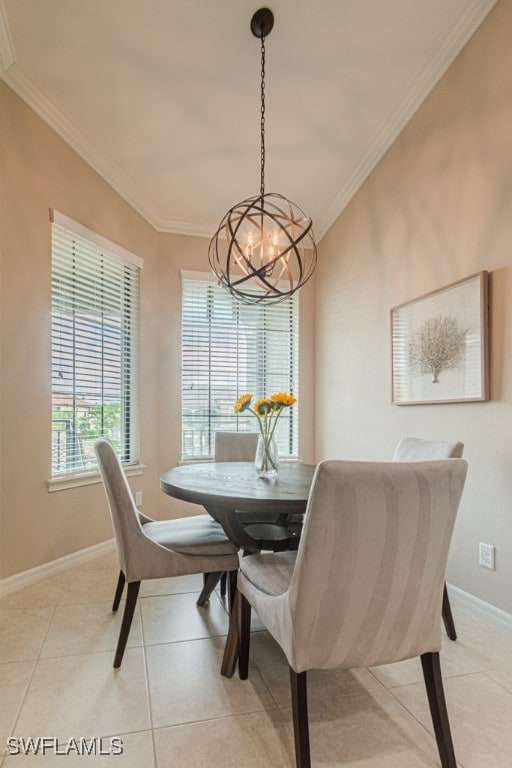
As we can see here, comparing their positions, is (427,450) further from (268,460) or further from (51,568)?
(51,568)

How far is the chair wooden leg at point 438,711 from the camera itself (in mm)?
1346

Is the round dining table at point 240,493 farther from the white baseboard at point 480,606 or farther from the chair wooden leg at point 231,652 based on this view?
the white baseboard at point 480,606

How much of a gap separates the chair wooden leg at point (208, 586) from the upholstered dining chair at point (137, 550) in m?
0.37

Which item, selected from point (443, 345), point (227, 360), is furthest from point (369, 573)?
point (227, 360)

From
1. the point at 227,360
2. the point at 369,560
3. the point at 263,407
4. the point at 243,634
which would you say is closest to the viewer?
the point at 369,560

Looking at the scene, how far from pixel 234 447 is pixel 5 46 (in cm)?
268

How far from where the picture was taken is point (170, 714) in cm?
160

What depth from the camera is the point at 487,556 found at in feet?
7.90

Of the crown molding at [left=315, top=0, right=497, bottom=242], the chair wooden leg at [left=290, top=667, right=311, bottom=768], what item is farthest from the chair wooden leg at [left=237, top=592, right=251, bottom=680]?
the crown molding at [left=315, top=0, right=497, bottom=242]

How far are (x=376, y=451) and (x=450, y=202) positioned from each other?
5.82 feet

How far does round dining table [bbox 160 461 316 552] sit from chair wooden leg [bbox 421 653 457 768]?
0.63m

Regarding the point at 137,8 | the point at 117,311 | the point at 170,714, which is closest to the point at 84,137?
the point at 137,8

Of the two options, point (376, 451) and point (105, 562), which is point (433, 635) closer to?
point (376, 451)

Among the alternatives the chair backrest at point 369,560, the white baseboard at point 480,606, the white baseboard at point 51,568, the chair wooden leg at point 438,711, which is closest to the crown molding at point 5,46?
the chair backrest at point 369,560
